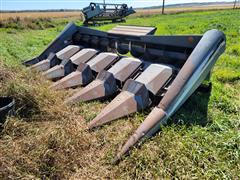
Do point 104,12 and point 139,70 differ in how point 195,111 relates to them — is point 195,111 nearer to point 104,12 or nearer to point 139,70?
point 139,70

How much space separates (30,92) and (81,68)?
3.95 ft

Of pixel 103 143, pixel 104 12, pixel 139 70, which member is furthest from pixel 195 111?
pixel 104 12

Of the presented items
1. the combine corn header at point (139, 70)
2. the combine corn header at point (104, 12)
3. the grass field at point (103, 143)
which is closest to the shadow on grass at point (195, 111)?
the grass field at point (103, 143)

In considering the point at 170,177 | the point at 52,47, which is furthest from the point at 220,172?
the point at 52,47

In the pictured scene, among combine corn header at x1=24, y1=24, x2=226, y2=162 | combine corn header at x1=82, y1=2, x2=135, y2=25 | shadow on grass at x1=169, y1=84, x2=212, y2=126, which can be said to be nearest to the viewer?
combine corn header at x1=24, y1=24, x2=226, y2=162

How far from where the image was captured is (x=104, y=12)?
21297 millimetres

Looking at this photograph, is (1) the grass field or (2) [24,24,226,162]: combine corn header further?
(2) [24,24,226,162]: combine corn header

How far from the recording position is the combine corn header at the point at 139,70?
270cm

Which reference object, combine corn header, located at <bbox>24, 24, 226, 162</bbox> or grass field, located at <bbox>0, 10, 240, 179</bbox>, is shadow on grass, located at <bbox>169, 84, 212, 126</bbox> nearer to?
grass field, located at <bbox>0, 10, 240, 179</bbox>

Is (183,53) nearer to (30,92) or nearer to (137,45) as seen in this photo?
(137,45)

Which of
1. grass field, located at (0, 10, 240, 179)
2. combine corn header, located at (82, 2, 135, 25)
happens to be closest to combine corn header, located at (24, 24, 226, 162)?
grass field, located at (0, 10, 240, 179)

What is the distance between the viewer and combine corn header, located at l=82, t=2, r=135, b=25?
19703 millimetres

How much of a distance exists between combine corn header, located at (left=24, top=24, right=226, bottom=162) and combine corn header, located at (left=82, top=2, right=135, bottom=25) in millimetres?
15394

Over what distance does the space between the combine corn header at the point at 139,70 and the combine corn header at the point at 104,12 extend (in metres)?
15.4
